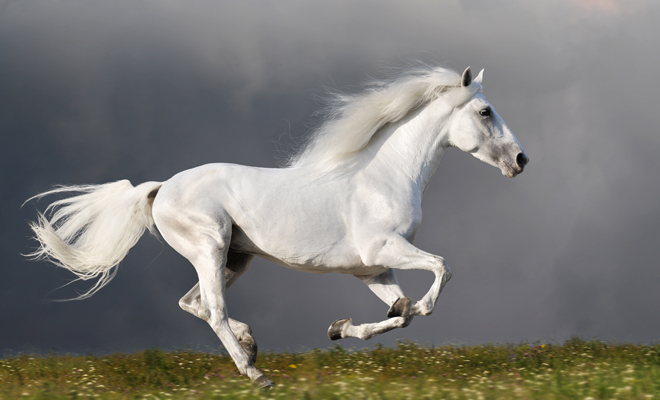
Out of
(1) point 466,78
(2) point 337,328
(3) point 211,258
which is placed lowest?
(2) point 337,328

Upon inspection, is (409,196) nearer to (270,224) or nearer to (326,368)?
(270,224)

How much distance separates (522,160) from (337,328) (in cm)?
238

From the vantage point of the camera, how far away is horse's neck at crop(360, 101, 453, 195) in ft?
18.5

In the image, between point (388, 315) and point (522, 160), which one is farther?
point (522, 160)

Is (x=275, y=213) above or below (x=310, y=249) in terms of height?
above

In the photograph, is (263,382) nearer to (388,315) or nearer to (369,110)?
(388,315)

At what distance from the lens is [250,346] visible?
216 inches

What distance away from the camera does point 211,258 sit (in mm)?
5254

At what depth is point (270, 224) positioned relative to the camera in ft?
17.5

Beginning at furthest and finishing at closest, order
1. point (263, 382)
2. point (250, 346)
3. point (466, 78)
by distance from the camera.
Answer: point (466, 78) < point (250, 346) < point (263, 382)

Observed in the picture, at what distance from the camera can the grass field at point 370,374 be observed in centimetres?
470

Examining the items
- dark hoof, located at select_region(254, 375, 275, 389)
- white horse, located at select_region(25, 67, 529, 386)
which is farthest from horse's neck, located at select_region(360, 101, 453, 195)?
dark hoof, located at select_region(254, 375, 275, 389)

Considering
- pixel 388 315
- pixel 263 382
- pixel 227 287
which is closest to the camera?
A: pixel 263 382

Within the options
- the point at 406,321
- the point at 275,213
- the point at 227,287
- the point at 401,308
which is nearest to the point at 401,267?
the point at 401,308
